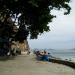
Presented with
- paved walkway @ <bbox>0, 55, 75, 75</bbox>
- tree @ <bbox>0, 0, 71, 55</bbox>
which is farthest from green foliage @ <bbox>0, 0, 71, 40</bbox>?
paved walkway @ <bbox>0, 55, 75, 75</bbox>

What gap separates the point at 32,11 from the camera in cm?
3319

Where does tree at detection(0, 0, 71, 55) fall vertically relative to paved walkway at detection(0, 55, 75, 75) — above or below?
above

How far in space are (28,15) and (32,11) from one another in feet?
2.93

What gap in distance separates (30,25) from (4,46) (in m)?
13.4

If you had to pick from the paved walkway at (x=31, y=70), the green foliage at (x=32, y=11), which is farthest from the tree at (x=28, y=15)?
the paved walkway at (x=31, y=70)

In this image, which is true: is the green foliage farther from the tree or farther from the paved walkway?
the paved walkway

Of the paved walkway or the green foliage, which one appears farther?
the green foliage

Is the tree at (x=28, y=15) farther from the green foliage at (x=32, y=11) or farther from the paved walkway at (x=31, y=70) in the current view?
the paved walkway at (x=31, y=70)

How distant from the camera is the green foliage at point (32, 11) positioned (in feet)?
105

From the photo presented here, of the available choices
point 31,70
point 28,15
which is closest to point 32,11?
point 28,15

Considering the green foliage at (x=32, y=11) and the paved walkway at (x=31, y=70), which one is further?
the green foliage at (x=32, y=11)

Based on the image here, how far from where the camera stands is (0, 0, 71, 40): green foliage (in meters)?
32.2

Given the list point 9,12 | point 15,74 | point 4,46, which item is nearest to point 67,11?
point 9,12

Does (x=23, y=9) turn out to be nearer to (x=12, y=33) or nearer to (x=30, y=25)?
(x=30, y=25)
